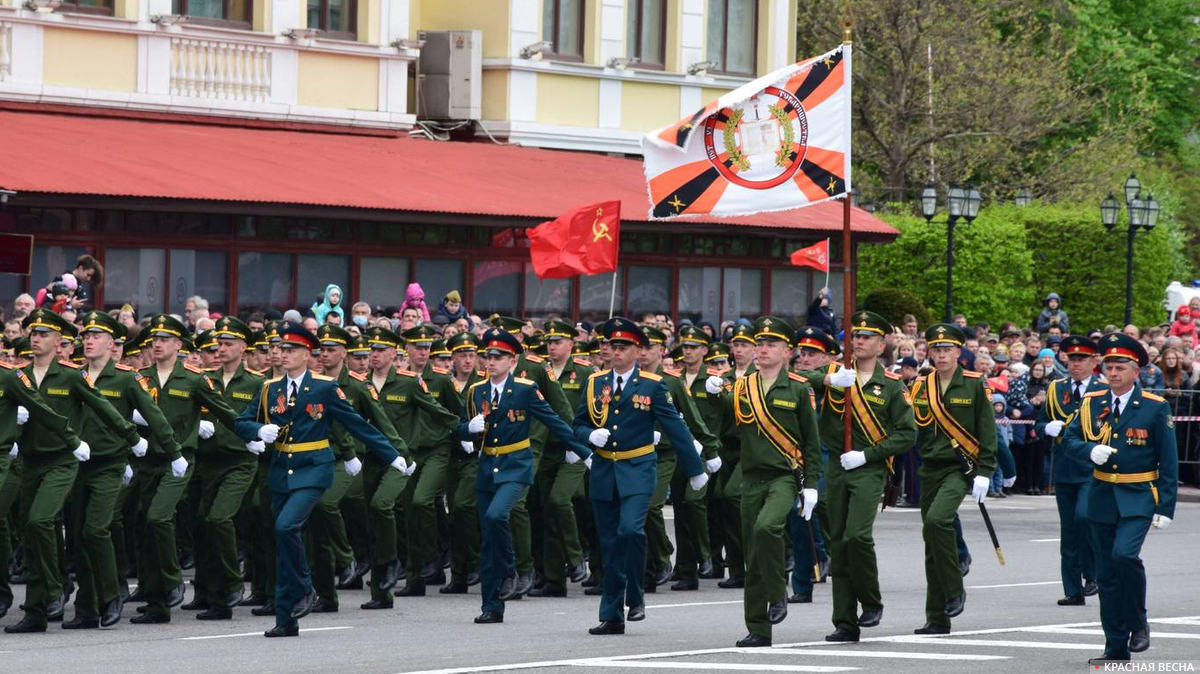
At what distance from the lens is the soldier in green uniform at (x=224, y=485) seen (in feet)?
52.7

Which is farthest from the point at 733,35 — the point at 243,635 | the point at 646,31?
the point at 243,635

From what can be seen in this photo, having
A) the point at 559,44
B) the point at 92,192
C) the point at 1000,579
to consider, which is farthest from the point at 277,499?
the point at 559,44

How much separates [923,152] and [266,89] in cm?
2236

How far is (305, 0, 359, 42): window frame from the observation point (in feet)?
108

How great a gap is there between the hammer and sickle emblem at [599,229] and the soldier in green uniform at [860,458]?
10.1 meters

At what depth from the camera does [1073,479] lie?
57.8 feet

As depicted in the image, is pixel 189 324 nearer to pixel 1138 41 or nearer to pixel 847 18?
pixel 847 18

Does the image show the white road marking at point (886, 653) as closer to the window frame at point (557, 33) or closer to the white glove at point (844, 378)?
the white glove at point (844, 378)

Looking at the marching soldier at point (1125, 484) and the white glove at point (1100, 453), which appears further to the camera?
the white glove at point (1100, 453)

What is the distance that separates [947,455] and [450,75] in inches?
791

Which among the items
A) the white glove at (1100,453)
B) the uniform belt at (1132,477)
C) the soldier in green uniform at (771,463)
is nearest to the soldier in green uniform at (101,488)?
the soldier in green uniform at (771,463)

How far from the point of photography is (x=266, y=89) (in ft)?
104

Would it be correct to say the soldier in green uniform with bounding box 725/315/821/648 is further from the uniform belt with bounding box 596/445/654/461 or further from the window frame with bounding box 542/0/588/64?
the window frame with bounding box 542/0/588/64

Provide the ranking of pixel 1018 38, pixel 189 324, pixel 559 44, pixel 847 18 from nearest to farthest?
pixel 847 18
pixel 189 324
pixel 559 44
pixel 1018 38
